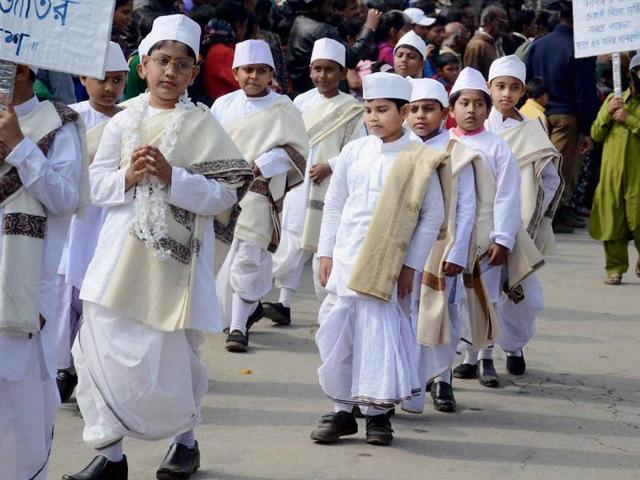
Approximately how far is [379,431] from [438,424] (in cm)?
67

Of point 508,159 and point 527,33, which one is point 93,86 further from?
point 527,33

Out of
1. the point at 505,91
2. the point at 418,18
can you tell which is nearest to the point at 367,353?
the point at 505,91

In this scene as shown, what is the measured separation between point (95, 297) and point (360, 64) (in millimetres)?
7659

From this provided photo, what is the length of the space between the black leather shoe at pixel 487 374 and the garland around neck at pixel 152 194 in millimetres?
3139

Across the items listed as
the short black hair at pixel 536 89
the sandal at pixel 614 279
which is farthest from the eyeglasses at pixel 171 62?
the sandal at pixel 614 279

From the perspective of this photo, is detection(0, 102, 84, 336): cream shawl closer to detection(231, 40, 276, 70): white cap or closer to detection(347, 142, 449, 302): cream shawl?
detection(347, 142, 449, 302): cream shawl

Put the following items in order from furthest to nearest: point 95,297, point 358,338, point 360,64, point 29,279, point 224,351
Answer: point 360,64 → point 224,351 → point 358,338 → point 95,297 → point 29,279

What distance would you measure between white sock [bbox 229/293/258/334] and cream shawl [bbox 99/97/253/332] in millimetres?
3002

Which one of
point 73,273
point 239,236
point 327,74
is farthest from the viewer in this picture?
point 327,74

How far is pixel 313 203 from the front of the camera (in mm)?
10281

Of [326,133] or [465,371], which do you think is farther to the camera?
[326,133]

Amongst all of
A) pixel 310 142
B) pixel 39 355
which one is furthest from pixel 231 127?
pixel 39 355

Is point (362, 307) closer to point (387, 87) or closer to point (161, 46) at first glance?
point (387, 87)

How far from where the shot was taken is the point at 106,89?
7738 mm
